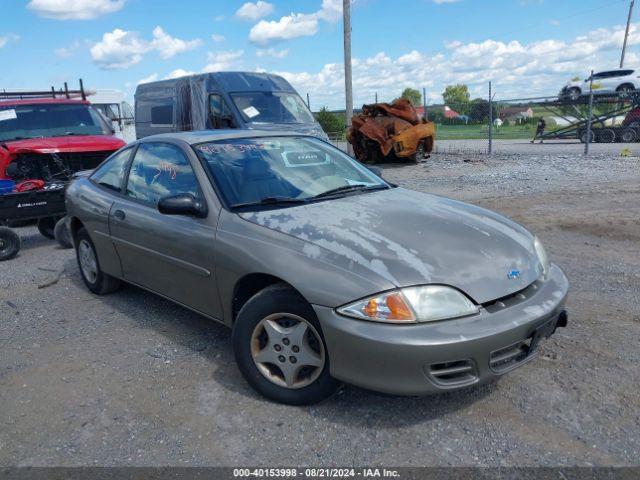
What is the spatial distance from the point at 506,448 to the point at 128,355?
2606 millimetres

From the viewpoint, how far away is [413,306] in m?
2.69

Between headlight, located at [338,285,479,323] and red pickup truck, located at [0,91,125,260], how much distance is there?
5.67m

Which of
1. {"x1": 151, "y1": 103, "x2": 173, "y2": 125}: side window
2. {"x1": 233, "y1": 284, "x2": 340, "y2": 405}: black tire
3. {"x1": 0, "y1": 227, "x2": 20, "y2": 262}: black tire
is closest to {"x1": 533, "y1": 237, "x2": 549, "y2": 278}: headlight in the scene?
{"x1": 233, "y1": 284, "x2": 340, "y2": 405}: black tire

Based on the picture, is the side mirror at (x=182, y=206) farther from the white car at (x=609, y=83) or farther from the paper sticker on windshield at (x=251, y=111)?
the white car at (x=609, y=83)

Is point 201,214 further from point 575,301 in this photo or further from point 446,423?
point 575,301

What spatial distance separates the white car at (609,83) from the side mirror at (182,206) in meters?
24.4

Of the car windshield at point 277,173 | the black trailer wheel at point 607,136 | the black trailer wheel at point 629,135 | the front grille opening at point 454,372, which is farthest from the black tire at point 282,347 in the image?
the black trailer wheel at point 607,136

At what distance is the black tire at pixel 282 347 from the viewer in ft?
9.67

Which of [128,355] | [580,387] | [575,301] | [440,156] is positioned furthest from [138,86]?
[580,387]

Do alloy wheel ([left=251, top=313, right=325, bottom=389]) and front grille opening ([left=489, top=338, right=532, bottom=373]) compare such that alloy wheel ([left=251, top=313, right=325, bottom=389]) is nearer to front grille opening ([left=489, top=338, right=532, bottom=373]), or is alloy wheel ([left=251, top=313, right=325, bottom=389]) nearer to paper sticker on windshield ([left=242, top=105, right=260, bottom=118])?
front grille opening ([left=489, top=338, right=532, bottom=373])

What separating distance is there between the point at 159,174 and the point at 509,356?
9.28 ft

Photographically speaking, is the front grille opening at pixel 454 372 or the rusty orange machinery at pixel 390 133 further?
the rusty orange machinery at pixel 390 133

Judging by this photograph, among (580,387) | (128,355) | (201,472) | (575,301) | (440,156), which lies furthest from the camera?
(440,156)

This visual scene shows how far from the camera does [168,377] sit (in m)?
3.58
